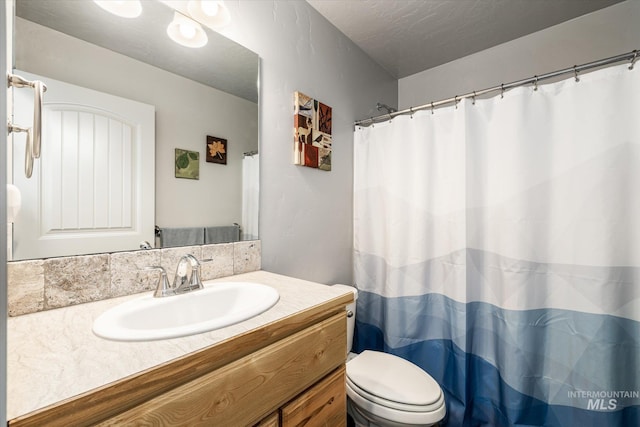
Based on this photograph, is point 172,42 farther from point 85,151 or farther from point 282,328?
point 282,328

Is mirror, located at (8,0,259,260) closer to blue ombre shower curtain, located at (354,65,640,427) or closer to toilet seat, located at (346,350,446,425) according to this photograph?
toilet seat, located at (346,350,446,425)

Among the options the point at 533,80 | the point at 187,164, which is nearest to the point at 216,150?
the point at 187,164

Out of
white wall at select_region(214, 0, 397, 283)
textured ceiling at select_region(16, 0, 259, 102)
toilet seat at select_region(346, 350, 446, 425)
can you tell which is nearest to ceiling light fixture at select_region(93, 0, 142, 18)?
textured ceiling at select_region(16, 0, 259, 102)

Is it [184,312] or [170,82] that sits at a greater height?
[170,82]

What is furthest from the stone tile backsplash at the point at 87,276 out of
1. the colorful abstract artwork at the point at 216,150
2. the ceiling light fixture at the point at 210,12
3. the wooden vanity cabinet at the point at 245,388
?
the ceiling light fixture at the point at 210,12

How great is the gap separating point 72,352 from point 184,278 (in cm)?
42

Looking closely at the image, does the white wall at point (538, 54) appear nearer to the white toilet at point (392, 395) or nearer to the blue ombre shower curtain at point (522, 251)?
the blue ombre shower curtain at point (522, 251)

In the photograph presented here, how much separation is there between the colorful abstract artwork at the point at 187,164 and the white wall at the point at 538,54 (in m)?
1.99

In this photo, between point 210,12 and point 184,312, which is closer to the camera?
point 184,312

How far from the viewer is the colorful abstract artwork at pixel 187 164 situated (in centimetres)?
112

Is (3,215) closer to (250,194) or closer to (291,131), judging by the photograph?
(250,194)

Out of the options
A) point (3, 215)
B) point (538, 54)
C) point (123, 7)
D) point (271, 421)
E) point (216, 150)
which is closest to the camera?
point (3, 215)

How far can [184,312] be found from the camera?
924mm

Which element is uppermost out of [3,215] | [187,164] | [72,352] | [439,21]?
[439,21]
